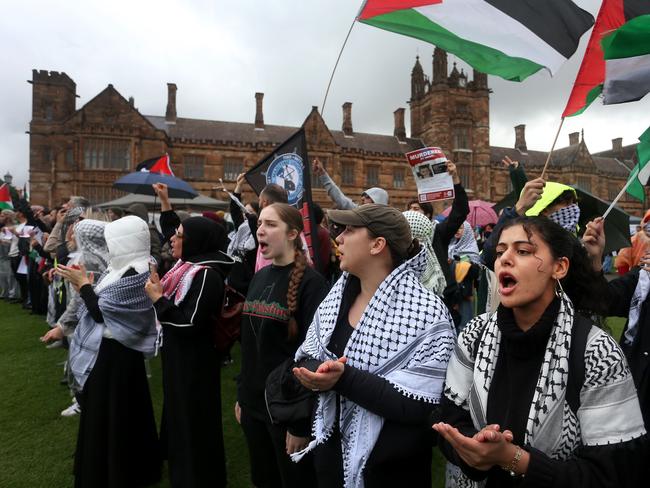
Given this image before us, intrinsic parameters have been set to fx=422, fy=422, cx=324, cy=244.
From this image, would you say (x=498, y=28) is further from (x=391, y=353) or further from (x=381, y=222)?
Answer: (x=391, y=353)

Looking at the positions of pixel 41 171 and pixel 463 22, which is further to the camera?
pixel 41 171

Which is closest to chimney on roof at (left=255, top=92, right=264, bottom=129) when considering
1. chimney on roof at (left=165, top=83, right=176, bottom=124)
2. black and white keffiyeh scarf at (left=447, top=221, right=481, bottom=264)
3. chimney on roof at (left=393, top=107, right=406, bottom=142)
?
chimney on roof at (left=165, top=83, right=176, bottom=124)

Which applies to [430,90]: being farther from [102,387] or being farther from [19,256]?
[102,387]

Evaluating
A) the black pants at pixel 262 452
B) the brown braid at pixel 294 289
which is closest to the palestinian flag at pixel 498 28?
the brown braid at pixel 294 289

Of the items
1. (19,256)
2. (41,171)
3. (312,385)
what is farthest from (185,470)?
(41,171)

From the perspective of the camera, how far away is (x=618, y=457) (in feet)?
4.38

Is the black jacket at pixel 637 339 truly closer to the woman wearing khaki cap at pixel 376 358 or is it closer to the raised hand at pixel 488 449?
the woman wearing khaki cap at pixel 376 358

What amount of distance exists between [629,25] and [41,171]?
38.2 metres

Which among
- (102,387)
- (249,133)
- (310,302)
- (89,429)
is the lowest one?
(89,429)

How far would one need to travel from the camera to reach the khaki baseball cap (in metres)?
2.08

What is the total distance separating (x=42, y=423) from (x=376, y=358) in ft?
14.7

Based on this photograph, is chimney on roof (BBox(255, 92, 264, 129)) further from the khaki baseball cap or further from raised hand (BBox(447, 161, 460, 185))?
the khaki baseball cap

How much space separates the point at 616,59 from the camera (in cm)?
246

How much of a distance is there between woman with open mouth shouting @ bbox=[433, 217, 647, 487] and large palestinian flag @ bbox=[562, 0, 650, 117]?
1431 millimetres
